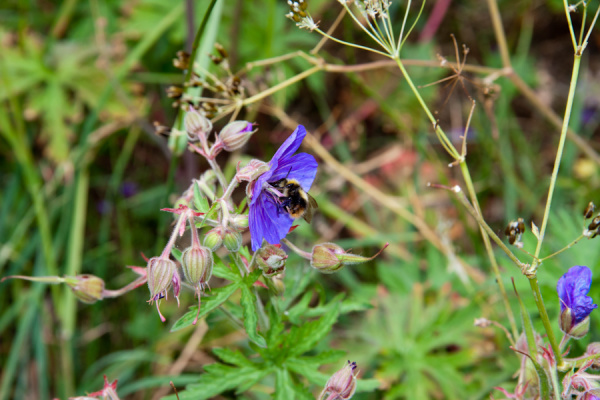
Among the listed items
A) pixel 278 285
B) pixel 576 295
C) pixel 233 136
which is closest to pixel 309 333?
pixel 278 285

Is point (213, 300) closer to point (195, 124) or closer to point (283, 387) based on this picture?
point (283, 387)

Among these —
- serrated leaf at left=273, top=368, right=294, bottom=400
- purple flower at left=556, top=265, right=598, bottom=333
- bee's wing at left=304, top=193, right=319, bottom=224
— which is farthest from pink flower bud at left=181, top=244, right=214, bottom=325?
purple flower at left=556, top=265, right=598, bottom=333

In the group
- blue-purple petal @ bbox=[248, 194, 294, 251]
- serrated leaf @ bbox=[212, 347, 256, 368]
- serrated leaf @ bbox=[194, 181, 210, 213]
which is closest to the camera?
blue-purple petal @ bbox=[248, 194, 294, 251]

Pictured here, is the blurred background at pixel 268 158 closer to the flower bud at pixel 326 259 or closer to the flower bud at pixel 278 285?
the flower bud at pixel 278 285

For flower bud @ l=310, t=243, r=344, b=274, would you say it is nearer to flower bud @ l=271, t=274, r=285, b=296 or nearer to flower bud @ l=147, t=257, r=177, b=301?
flower bud @ l=271, t=274, r=285, b=296

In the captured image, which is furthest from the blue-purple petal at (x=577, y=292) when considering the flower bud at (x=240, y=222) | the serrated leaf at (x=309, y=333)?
the flower bud at (x=240, y=222)

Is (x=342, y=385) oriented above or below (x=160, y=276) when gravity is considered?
below

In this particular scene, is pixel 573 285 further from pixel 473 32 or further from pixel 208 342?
pixel 473 32
